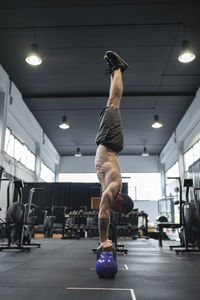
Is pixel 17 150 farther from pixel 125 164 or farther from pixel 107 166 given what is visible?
pixel 107 166

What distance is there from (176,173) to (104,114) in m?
10.9

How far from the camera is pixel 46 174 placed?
1377 cm

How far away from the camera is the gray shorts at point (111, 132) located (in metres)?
2.06

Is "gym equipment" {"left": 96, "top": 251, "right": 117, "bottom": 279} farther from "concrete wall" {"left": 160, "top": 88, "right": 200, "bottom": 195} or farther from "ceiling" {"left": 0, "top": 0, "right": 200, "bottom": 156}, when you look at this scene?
"concrete wall" {"left": 160, "top": 88, "right": 200, "bottom": 195}

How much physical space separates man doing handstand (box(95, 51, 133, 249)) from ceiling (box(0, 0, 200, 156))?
370cm

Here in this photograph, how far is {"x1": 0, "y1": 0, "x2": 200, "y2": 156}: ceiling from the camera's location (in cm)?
531

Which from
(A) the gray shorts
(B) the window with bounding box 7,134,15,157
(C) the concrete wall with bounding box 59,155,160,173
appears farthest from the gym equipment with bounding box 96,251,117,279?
(C) the concrete wall with bounding box 59,155,160,173

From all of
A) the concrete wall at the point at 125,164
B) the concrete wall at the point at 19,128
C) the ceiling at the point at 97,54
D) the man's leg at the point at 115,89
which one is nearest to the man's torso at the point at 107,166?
the man's leg at the point at 115,89

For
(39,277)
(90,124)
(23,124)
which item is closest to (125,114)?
(90,124)

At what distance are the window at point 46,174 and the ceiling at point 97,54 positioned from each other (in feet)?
9.21

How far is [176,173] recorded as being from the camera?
12.5m

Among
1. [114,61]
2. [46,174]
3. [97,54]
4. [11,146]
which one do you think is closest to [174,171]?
[46,174]

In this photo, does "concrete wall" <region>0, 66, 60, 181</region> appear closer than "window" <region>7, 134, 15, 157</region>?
Yes

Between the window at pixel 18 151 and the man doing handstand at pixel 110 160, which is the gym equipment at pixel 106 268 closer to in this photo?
the man doing handstand at pixel 110 160
